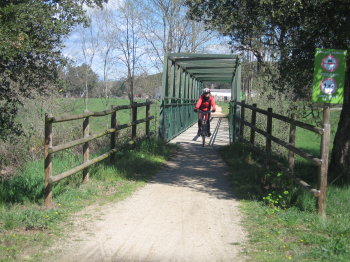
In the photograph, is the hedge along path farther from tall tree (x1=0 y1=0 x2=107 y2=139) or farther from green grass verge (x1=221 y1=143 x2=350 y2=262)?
tall tree (x1=0 y1=0 x2=107 y2=139)

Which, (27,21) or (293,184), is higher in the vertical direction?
(27,21)

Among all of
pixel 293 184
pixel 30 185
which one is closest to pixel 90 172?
pixel 30 185

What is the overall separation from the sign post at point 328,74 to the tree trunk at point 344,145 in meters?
2.26

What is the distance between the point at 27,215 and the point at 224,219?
2.54m

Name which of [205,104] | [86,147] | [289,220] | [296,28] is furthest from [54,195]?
[205,104]

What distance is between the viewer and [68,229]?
198 inches

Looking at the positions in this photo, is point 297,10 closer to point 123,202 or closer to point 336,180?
point 336,180

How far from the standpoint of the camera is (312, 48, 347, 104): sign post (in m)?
5.61

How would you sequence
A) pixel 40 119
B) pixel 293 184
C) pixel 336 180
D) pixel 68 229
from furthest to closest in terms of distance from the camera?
pixel 40 119 → pixel 336 180 → pixel 293 184 → pixel 68 229

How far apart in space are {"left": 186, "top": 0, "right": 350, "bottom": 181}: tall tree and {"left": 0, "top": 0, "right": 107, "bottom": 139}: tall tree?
2.59 meters

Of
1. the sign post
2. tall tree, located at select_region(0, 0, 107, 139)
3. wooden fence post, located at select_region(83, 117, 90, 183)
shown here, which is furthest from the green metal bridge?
the sign post

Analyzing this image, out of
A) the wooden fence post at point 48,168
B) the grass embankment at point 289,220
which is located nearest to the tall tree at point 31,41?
the wooden fence post at point 48,168

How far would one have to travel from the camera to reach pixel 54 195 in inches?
249

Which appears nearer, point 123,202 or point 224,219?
point 224,219
